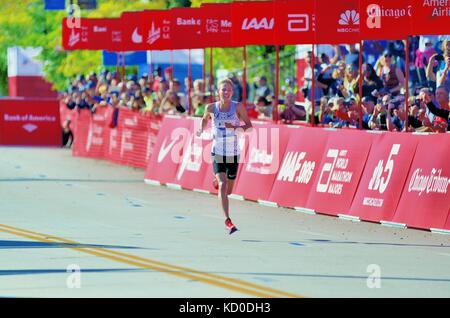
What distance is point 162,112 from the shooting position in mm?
29359

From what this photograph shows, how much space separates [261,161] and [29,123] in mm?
23156

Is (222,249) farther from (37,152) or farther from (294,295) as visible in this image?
(37,152)

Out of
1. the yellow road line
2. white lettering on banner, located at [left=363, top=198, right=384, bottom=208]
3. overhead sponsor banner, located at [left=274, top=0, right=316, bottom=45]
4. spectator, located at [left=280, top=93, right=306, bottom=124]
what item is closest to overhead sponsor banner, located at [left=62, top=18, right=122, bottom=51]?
spectator, located at [left=280, top=93, right=306, bottom=124]

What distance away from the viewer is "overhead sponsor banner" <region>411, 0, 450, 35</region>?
17703 millimetres

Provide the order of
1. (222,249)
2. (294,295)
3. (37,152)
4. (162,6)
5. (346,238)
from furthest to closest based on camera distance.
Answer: (162,6), (37,152), (346,238), (222,249), (294,295)

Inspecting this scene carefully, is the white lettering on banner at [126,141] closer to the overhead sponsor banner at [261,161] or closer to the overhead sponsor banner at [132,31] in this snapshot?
the overhead sponsor banner at [132,31]

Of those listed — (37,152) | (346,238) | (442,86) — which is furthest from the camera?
(37,152)

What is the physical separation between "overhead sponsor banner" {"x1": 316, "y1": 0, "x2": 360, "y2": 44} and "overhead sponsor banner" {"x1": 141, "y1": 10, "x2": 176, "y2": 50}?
7.37 meters

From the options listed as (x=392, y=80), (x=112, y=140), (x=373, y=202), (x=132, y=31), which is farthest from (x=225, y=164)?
(x=112, y=140)

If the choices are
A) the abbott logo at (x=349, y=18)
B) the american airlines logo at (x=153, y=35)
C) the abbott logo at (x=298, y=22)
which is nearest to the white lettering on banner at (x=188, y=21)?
the american airlines logo at (x=153, y=35)

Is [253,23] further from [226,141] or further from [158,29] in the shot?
[158,29]

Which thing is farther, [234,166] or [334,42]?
[334,42]
